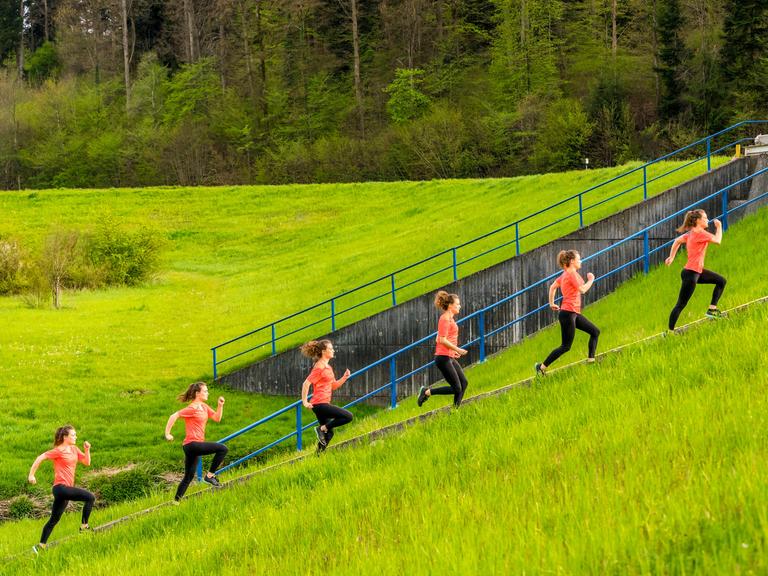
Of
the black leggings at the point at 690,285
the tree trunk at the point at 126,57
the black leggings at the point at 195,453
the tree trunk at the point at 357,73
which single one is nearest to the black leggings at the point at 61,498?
the black leggings at the point at 195,453

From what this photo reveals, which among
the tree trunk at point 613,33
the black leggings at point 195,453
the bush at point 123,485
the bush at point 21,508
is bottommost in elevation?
the bush at point 123,485

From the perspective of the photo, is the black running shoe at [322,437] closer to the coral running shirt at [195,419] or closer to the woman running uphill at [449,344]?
the coral running shirt at [195,419]

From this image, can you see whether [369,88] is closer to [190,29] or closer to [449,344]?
[190,29]

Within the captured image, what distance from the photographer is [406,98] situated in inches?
2574

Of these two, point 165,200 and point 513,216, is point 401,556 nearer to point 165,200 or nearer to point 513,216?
point 513,216

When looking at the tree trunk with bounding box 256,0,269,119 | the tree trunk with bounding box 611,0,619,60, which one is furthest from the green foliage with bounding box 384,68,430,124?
the tree trunk with bounding box 611,0,619,60

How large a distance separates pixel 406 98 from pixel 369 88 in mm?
5700

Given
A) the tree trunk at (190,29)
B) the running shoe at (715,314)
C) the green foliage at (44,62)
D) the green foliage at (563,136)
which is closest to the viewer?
the running shoe at (715,314)

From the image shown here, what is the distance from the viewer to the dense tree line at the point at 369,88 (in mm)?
51406

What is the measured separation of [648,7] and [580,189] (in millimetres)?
35205

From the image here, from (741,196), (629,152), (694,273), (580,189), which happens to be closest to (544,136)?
(629,152)

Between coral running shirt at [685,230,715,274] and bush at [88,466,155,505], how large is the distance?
9591 mm

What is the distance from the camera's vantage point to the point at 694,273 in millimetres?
10867

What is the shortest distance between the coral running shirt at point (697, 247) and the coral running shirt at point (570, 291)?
4.70ft
